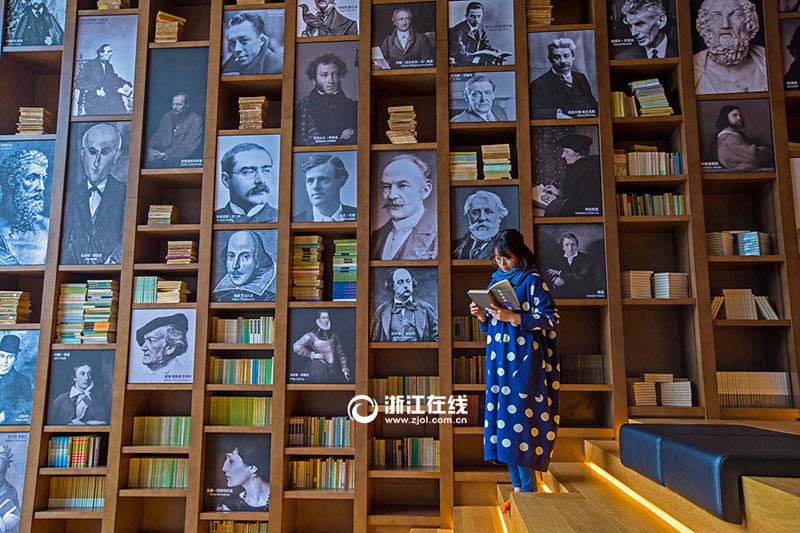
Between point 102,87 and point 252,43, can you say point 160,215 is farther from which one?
point 252,43

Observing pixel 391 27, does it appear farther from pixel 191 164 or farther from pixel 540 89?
pixel 191 164

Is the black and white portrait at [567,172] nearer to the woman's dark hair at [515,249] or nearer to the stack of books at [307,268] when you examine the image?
the woman's dark hair at [515,249]

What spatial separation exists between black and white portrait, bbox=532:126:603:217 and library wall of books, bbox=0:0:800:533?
0.01 meters

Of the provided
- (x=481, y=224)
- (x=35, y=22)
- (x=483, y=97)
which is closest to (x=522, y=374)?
(x=481, y=224)

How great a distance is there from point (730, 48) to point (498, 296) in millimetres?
2637

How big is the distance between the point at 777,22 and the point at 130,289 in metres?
4.64

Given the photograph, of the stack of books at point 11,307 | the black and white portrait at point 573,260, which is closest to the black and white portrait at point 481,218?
the black and white portrait at point 573,260

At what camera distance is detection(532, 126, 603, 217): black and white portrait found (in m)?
4.09

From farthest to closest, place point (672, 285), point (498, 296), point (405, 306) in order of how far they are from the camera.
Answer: point (405, 306)
point (672, 285)
point (498, 296)

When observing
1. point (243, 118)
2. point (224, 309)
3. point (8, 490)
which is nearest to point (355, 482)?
point (224, 309)

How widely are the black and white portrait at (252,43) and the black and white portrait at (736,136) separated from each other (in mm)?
2905

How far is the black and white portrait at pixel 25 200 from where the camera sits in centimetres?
436

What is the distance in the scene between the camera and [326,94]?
4.34m

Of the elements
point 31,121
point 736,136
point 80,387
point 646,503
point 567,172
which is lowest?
point 646,503
